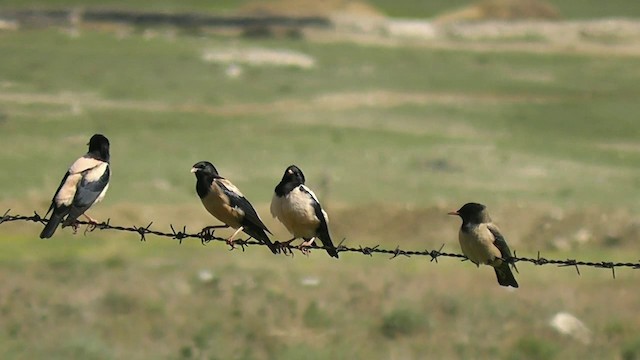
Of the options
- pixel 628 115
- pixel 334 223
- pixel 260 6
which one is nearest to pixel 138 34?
pixel 260 6

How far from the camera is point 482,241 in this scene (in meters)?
14.0

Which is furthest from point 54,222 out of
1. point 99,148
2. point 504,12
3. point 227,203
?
point 504,12

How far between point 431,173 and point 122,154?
29.5 feet

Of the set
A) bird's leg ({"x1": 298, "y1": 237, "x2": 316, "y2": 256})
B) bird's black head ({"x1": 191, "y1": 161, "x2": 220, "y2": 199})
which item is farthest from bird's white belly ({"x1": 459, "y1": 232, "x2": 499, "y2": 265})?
bird's black head ({"x1": 191, "y1": 161, "x2": 220, "y2": 199})

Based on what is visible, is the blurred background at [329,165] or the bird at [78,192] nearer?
the bird at [78,192]

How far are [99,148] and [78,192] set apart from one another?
65 centimetres

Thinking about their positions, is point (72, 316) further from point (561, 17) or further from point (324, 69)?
point (561, 17)

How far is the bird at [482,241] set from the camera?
14.0 metres

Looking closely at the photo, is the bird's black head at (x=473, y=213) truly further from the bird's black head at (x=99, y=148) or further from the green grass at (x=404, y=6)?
the green grass at (x=404, y=6)

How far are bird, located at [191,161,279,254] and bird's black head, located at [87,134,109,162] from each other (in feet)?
3.42

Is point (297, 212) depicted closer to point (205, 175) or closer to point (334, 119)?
point (205, 175)

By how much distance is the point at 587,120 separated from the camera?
6550cm

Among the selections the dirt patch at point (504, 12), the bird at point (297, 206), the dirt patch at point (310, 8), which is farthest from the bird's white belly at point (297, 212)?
the dirt patch at point (504, 12)

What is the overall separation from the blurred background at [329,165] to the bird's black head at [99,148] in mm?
14176
